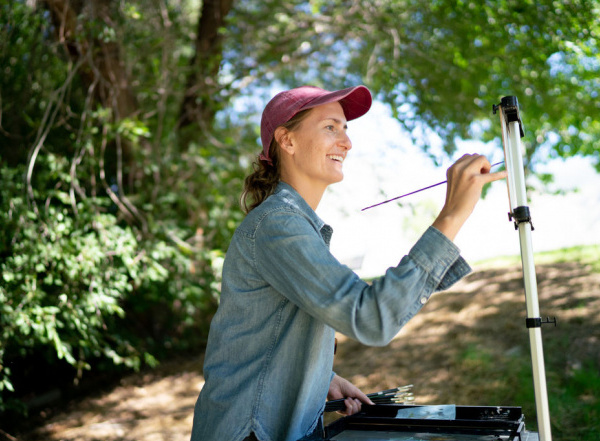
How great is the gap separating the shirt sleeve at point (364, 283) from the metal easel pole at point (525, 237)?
25 cm

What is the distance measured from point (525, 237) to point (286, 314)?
0.68 meters

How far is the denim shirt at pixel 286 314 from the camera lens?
1.34 meters

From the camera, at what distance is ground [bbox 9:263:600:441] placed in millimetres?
4527

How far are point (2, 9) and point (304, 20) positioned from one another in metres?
3.17

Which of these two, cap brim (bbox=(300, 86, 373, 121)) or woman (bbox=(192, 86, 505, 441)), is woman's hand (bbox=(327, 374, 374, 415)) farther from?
cap brim (bbox=(300, 86, 373, 121))

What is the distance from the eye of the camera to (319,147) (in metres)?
1.80

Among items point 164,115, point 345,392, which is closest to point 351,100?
point 345,392

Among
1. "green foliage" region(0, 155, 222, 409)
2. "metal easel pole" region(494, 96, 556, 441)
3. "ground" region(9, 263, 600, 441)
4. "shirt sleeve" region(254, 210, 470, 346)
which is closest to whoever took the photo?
"shirt sleeve" region(254, 210, 470, 346)

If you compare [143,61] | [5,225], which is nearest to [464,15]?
[143,61]

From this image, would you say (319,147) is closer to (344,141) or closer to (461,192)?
(344,141)

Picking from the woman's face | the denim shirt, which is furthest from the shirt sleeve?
the woman's face

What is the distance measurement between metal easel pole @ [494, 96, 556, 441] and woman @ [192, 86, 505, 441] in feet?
0.47

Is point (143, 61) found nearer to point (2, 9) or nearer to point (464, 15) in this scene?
point (2, 9)

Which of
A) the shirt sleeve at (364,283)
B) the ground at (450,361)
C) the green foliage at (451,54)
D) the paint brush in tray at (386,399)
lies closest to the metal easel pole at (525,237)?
the shirt sleeve at (364,283)
